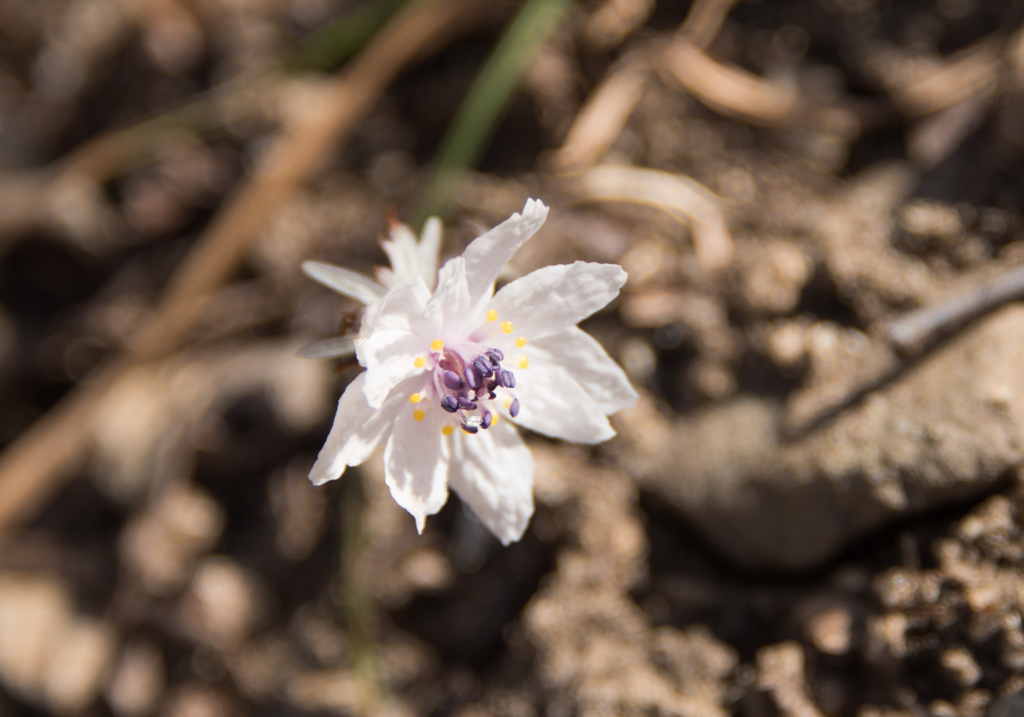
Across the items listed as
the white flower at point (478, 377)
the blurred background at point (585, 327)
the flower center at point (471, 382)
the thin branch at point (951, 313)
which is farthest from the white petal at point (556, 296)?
the thin branch at point (951, 313)

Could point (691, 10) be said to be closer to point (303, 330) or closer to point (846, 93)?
point (846, 93)

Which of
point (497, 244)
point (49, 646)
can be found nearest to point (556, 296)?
point (497, 244)

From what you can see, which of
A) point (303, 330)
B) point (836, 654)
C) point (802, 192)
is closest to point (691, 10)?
point (802, 192)

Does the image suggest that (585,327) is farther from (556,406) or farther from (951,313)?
(951,313)

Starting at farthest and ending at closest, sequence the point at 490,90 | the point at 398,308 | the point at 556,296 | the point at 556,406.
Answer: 1. the point at 490,90
2. the point at 556,406
3. the point at 556,296
4. the point at 398,308

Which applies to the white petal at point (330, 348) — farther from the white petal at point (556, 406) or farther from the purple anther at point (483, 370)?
the white petal at point (556, 406)

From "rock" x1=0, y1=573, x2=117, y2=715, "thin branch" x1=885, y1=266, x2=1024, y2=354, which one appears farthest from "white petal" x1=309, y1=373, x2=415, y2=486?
"rock" x1=0, y1=573, x2=117, y2=715

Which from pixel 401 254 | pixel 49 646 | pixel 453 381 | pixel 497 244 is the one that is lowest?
pixel 49 646

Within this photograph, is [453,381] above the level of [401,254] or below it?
below
